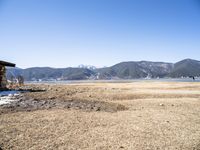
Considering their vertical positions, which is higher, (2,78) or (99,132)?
(2,78)

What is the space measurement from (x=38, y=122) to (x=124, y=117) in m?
4.61

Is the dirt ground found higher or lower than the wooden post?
lower

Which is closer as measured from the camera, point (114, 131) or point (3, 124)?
point (114, 131)

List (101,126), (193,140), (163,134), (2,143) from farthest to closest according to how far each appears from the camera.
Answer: (101,126) < (163,134) < (193,140) < (2,143)

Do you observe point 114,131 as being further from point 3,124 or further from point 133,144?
point 3,124

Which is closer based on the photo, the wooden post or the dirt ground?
the dirt ground

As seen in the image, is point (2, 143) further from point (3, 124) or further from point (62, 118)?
point (62, 118)

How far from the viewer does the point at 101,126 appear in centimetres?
929

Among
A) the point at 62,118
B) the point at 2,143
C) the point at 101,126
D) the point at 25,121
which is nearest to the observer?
the point at 2,143

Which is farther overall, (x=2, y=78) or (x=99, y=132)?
(x=2, y=78)

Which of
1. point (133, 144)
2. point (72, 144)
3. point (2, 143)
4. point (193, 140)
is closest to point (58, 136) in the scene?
point (72, 144)

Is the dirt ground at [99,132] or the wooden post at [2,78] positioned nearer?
the dirt ground at [99,132]

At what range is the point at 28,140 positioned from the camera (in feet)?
23.9

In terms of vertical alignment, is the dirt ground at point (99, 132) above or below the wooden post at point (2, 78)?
below
